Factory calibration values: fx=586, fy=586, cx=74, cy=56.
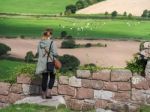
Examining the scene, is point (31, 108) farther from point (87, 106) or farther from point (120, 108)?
point (120, 108)

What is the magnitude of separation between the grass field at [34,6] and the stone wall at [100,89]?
73.2 metres

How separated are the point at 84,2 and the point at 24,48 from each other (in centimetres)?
5496

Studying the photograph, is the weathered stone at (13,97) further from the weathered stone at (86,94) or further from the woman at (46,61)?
the weathered stone at (86,94)

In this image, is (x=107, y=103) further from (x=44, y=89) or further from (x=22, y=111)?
(x=22, y=111)

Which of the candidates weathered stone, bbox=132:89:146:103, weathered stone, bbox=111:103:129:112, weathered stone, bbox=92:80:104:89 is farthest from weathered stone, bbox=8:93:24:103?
weathered stone, bbox=132:89:146:103

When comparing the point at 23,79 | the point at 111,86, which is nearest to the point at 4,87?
the point at 23,79

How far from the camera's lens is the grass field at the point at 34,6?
92625 millimetres

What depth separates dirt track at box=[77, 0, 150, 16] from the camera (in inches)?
3666

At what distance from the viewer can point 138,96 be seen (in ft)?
53.9

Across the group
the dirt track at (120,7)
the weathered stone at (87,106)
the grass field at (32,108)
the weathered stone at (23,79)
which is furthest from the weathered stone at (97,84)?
the dirt track at (120,7)

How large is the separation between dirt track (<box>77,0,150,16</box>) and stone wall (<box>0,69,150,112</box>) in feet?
240

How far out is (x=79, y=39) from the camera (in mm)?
56031

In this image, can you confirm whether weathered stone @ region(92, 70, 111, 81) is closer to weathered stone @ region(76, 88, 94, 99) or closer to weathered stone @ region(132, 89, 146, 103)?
weathered stone @ region(76, 88, 94, 99)

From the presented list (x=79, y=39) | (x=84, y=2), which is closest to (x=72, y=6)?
(x=84, y=2)
